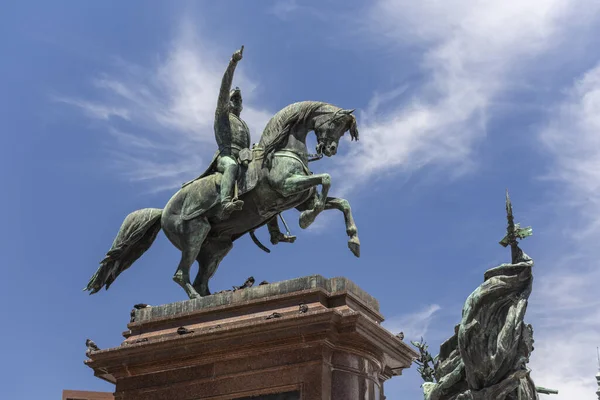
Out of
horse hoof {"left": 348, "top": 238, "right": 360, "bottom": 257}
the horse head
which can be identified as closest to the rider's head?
the horse head

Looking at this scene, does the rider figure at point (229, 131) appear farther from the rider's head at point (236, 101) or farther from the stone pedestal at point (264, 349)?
the stone pedestal at point (264, 349)

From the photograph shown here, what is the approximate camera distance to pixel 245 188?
14.9m

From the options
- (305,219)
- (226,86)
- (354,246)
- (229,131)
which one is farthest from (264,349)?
(226,86)

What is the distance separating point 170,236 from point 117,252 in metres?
0.98

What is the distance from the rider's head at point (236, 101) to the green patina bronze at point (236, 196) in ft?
1.01

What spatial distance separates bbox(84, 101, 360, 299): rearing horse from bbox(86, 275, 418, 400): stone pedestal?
184 centimetres

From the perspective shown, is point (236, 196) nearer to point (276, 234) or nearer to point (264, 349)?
point (276, 234)

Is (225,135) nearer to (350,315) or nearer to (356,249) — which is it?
(356,249)

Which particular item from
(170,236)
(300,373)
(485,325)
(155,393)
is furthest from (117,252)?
(485,325)

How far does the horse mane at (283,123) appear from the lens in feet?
49.4

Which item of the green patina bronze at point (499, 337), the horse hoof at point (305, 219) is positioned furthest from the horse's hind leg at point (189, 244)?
the green patina bronze at point (499, 337)

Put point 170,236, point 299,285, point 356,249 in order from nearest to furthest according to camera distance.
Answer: point 299,285 < point 356,249 < point 170,236

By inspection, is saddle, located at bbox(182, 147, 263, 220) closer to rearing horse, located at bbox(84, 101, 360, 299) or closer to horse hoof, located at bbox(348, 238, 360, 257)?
rearing horse, located at bbox(84, 101, 360, 299)

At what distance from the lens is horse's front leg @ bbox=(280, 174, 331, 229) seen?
14445 millimetres
